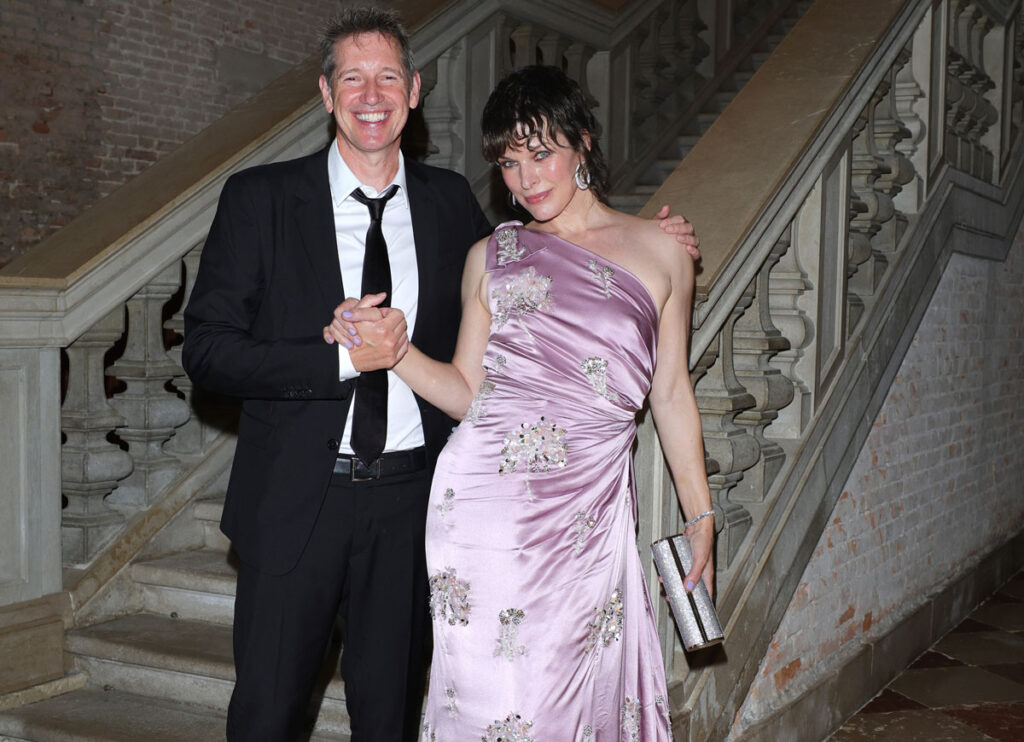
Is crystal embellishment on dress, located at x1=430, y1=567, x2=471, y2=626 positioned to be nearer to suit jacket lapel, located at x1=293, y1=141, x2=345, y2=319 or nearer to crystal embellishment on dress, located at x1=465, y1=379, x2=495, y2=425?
crystal embellishment on dress, located at x1=465, y1=379, x2=495, y2=425

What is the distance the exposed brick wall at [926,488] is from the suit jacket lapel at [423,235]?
6.36ft

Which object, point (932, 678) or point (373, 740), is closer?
point (373, 740)

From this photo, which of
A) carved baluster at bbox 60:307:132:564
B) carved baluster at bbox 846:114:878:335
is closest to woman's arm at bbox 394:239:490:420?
carved baluster at bbox 60:307:132:564

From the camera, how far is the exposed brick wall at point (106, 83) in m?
6.17

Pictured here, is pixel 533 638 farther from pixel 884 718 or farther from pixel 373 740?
pixel 884 718

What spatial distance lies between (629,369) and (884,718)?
9.25ft

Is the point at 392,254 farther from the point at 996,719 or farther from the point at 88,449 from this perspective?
the point at 996,719

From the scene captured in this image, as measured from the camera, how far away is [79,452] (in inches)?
153

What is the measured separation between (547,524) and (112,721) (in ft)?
6.03

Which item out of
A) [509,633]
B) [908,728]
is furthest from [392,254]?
[908,728]

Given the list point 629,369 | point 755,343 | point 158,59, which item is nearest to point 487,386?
point 629,369

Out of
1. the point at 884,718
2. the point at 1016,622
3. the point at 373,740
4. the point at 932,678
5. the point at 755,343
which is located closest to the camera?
the point at 373,740

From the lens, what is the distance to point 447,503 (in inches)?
91.4

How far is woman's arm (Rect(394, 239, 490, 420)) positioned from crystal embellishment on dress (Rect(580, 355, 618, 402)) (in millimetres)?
248
